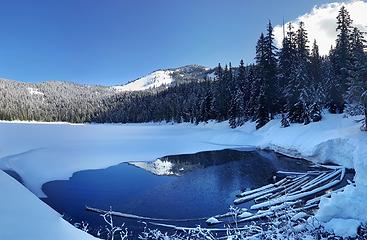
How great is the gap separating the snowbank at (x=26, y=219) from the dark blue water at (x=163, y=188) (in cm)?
762

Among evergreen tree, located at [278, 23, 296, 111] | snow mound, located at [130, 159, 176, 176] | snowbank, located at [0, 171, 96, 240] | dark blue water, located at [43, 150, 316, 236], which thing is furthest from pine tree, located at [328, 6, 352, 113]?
snowbank, located at [0, 171, 96, 240]

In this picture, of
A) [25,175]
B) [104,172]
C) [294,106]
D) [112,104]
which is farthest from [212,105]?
[112,104]

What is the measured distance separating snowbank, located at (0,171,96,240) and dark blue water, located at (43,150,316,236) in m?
7.62

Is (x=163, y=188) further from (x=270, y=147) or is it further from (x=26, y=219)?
(x=270, y=147)

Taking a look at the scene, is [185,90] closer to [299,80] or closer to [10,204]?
[299,80]

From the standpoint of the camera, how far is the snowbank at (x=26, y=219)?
6.72m

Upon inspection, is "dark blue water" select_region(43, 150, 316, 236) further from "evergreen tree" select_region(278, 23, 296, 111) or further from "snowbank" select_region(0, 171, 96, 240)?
"evergreen tree" select_region(278, 23, 296, 111)

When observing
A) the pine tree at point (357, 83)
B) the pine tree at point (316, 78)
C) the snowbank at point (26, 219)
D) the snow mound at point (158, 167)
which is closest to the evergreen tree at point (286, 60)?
the pine tree at point (316, 78)

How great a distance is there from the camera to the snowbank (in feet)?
22.0

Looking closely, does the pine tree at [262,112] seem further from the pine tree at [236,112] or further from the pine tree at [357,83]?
the pine tree at [357,83]

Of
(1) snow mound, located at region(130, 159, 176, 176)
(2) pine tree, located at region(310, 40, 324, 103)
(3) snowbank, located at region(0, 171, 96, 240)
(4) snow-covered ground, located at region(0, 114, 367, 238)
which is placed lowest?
(1) snow mound, located at region(130, 159, 176, 176)

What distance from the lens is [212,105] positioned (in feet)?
251

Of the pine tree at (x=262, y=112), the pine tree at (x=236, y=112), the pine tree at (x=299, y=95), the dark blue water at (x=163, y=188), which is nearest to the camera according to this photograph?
the dark blue water at (x=163, y=188)

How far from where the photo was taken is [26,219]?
23.8ft
